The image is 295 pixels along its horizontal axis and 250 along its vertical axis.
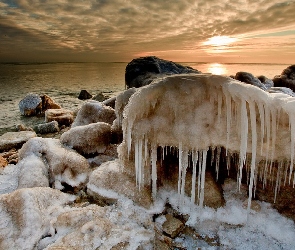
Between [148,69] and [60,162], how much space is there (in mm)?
7114

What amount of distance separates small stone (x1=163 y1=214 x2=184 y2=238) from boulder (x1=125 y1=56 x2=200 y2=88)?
760 centimetres

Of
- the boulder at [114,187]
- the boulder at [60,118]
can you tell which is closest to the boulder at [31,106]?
the boulder at [60,118]

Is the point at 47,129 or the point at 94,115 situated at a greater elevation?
the point at 94,115

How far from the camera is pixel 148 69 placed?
39.5ft

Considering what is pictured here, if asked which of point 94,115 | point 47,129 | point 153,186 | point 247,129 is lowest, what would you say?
point 47,129

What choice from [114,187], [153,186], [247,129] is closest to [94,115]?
[114,187]

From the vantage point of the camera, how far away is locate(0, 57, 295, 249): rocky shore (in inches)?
165

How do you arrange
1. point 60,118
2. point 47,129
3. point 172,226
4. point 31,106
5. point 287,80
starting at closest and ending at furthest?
point 172,226, point 47,129, point 60,118, point 31,106, point 287,80

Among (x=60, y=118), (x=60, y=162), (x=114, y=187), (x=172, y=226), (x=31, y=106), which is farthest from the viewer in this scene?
(x=31, y=106)

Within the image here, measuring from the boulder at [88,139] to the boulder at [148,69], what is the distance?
14.4 feet

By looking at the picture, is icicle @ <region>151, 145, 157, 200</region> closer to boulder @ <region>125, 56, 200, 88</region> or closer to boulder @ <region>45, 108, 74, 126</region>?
boulder @ <region>125, 56, 200, 88</region>

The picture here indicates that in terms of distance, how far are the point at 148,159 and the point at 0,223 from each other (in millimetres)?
3026

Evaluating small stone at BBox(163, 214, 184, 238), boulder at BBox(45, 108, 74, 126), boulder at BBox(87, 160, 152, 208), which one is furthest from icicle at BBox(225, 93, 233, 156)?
boulder at BBox(45, 108, 74, 126)

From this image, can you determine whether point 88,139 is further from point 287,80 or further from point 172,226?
point 287,80
